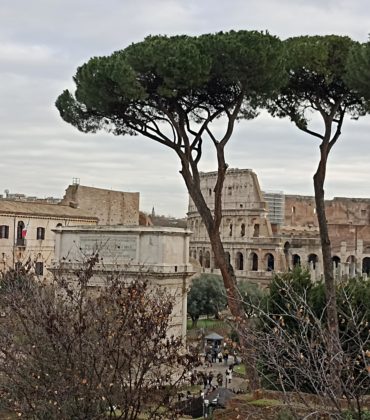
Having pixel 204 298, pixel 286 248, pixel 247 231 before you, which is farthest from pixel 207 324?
pixel 286 248

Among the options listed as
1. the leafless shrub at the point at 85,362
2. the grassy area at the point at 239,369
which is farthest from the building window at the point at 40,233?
the leafless shrub at the point at 85,362

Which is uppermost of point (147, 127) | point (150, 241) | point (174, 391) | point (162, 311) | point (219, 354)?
point (147, 127)

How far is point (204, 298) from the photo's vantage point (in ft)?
92.3

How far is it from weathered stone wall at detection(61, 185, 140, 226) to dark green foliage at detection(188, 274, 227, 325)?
6.99 meters

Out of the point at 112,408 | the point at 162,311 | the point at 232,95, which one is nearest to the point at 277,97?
the point at 232,95

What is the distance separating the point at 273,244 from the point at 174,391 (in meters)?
32.3

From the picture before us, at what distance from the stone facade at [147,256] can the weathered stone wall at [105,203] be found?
1624cm

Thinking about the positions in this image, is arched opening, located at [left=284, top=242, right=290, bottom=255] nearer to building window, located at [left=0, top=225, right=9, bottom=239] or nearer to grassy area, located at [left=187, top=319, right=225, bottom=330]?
grassy area, located at [left=187, top=319, right=225, bottom=330]

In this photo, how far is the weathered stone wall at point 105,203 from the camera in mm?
33094

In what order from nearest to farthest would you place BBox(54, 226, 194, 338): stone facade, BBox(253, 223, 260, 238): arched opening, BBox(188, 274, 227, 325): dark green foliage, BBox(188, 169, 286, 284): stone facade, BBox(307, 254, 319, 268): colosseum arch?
BBox(54, 226, 194, 338): stone facade → BBox(188, 274, 227, 325): dark green foliage → BBox(188, 169, 286, 284): stone facade → BBox(307, 254, 319, 268): colosseum arch → BBox(253, 223, 260, 238): arched opening

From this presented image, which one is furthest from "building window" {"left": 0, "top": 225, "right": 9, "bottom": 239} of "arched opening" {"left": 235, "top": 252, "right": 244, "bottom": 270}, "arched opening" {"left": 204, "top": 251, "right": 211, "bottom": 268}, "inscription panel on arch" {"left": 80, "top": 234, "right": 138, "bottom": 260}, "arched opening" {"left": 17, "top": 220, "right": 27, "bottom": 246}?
"arched opening" {"left": 204, "top": 251, "right": 211, "bottom": 268}

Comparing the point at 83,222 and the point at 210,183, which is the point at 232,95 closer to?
the point at 83,222

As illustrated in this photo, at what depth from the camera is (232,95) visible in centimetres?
1181

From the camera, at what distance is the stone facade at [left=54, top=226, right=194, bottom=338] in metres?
15.1
